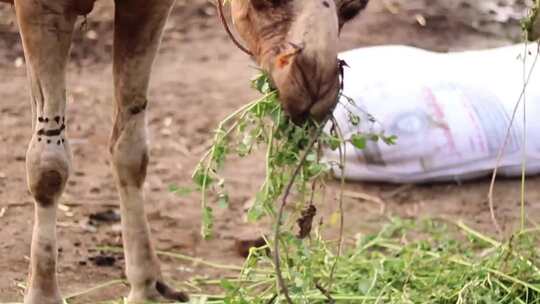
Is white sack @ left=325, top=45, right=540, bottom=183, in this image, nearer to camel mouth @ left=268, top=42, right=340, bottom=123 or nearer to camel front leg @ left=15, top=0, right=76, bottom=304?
camel front leg @ left=15, top=0, right=76, bottom=304

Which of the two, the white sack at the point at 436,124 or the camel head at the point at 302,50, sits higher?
the camel head at the point at 302,50

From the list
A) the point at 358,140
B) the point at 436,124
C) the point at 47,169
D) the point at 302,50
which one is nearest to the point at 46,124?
the point at 47,169

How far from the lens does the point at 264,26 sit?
3.12 meters

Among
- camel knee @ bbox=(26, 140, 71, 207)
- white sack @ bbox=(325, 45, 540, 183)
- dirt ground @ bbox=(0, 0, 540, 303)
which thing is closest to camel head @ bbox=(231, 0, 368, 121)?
camel knee @ bbox=(26, 140, 71, 207)

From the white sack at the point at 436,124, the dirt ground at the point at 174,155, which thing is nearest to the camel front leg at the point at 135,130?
the dirt ground at the point at 174,155

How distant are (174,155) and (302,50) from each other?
3.33m

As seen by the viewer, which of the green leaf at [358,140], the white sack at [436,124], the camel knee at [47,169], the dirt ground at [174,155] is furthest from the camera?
the white sack at [436,124]

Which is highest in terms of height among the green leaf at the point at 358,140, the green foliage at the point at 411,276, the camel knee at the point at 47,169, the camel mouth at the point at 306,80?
the camel mouth at the point at 306,80

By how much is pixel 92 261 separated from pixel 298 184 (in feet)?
5.51

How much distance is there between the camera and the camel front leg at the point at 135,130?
4297 mm

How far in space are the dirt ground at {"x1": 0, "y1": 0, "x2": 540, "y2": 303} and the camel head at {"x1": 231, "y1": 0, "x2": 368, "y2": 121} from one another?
164cm

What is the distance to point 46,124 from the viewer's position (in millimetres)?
4039

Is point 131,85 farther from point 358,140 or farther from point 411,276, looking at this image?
point 358,140

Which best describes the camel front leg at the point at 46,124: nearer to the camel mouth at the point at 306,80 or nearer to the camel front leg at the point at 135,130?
the camel front leg at the point at 135,130
